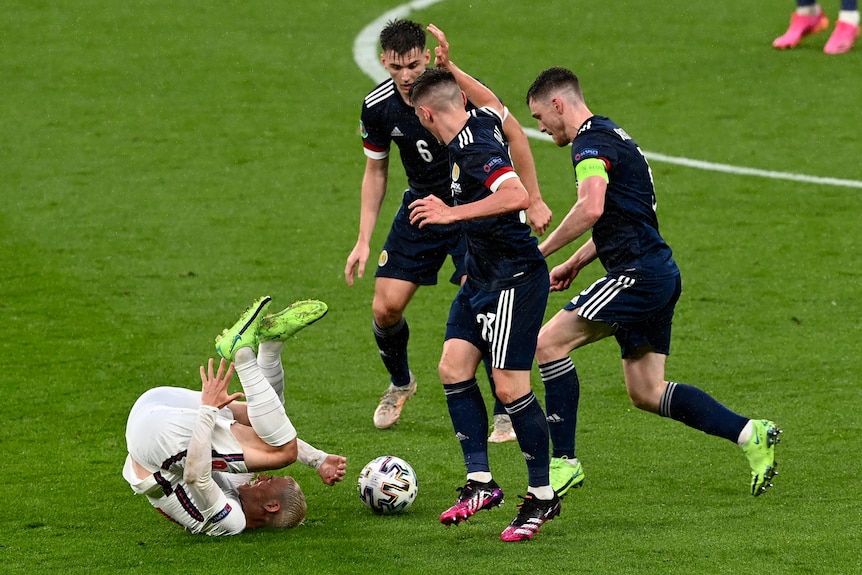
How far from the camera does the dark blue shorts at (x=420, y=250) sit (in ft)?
26.3

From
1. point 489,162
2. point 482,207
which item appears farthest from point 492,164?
point 482,207

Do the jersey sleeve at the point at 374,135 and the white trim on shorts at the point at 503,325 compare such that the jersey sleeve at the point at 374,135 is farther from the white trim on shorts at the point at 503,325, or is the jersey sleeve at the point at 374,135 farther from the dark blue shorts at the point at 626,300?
the white trim on shorts at the point at 503,325

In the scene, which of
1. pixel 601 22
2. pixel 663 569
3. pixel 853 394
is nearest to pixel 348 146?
pixel 601 22

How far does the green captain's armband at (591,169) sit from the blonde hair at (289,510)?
2.03 metres

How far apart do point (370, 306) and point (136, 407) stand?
395 cm

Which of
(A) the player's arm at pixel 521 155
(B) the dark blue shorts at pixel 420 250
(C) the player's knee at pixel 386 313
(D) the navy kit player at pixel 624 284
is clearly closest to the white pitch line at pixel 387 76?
(B) the dark blue shorts at pixel 420 250

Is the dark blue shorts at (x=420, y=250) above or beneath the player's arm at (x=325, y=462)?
above

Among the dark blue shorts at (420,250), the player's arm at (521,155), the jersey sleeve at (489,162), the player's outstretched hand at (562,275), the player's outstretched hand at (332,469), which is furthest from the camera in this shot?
the dark blue shorts at (420,250)

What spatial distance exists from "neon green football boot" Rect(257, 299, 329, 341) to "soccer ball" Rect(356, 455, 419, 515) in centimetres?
80

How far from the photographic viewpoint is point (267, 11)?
17.5 m

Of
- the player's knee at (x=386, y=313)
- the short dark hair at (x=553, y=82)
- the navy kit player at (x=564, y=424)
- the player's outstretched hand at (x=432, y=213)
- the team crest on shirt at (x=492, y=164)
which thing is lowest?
the navy kit player at (x=564, y=424)

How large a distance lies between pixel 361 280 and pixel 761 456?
15.9 ft

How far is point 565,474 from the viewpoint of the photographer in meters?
6.58

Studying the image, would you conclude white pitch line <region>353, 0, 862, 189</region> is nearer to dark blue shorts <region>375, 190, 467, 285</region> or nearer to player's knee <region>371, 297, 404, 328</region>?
dark blue shorts <region>375, 190, 467, 285</region>
